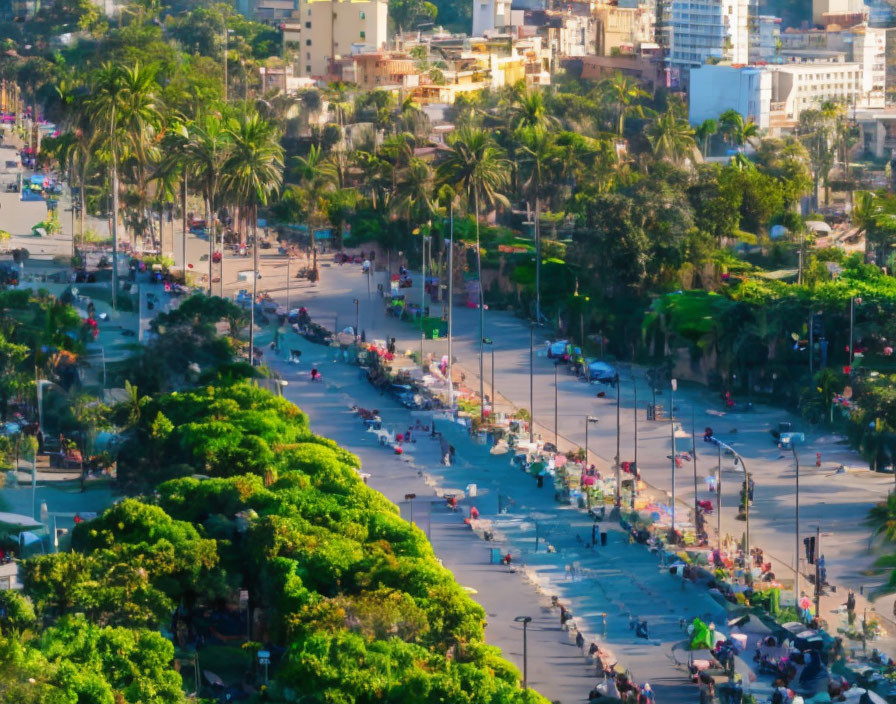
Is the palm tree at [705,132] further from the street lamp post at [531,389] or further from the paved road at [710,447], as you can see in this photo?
the street lamp post at [531,389]

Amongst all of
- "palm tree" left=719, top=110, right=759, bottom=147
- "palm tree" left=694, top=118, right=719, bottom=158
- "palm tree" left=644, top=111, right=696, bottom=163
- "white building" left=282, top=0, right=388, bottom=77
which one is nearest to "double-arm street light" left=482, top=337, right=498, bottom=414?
"palm tree" left=644, top=111, right=696, bottom=163

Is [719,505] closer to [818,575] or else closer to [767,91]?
[818,575]

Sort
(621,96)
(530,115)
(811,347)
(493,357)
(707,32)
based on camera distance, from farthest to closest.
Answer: (707,32), (621,96), (530,115), (493,357), (811,347)

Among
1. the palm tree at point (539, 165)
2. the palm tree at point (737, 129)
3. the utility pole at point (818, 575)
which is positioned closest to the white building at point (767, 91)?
the palm tree at point (737, 129)

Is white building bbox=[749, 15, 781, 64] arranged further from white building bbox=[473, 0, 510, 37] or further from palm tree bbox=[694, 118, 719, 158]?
palm tree bbox=[694, 118, 719, 158]

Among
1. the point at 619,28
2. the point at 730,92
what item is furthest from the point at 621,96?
the point at 619,28

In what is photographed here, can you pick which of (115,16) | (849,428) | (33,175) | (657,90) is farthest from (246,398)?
(115,16)

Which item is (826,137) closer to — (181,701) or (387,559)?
(387,559)
